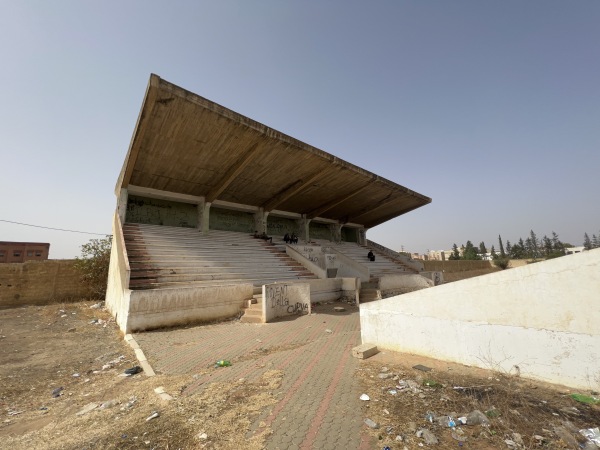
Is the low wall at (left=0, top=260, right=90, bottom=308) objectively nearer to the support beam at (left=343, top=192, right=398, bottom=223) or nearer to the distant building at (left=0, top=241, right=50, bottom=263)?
the support beam at (left=343, top=192, right=398, bottom=223)

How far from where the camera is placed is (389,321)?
579cm

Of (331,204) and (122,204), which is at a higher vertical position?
(331,204)

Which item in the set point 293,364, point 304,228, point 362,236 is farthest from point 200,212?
point 362,236

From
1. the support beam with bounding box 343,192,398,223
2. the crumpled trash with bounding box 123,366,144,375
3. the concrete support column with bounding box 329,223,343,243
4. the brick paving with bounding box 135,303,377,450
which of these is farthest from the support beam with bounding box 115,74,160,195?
the support beam with bounding box 343,192,398,223

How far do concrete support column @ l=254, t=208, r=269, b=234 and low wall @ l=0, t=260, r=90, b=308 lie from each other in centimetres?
1168

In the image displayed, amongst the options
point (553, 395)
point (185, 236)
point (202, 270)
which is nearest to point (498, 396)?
point (553, 395)

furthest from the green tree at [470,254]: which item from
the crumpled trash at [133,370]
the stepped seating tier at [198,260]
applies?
the crumpled trash at [133,370]

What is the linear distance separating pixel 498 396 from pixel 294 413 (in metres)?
2.72

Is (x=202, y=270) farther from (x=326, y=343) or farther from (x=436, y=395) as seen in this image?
(x=436, y=395)

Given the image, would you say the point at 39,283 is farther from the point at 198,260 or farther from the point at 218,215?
the point at 218,215

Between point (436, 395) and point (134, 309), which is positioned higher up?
point (134, 309)

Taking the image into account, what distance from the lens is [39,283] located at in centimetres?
1489

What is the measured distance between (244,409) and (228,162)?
45.6 ft

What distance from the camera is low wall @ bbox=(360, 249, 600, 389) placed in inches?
142
